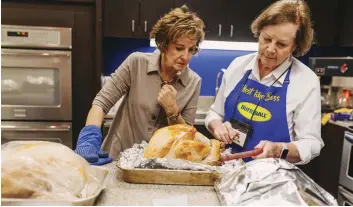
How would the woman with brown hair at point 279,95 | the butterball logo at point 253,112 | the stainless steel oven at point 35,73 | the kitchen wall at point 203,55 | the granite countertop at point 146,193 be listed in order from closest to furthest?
1. the granite countertop at point 146,193
2. the woman with brown hair at point 279,95
3. the butterball logo at point 253,112
4. the stainless steel oven at point 35,73
5. the kitchen wall at point 203,55

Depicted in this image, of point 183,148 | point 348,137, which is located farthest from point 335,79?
point 183,148

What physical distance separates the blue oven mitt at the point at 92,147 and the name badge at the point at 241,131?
615 millimetres

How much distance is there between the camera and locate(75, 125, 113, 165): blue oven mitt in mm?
1213

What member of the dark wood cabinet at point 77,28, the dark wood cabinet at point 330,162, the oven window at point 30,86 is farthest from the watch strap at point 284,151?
the oven window at point 30,86

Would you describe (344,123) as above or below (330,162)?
above

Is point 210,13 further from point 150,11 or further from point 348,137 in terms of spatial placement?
point 348,137

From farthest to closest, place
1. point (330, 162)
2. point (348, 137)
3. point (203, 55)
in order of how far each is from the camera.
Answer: point (203, 55)
point (330, 162)
point (348, 137)

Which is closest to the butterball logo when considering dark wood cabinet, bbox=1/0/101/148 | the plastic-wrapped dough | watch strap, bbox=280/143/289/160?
watch strap, bbox=280/143/289/160

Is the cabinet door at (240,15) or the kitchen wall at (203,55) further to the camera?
the kitchen wall at (203,55)

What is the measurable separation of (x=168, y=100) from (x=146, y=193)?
0.63 metres

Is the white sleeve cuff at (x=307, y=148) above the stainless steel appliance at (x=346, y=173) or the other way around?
above

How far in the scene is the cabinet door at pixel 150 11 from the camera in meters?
3.18

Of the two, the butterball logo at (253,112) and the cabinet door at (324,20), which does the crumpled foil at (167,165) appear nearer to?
the butterball logo at (253,112)

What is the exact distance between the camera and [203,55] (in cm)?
369
